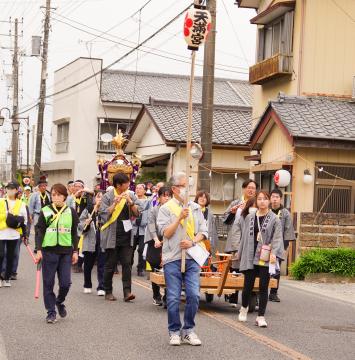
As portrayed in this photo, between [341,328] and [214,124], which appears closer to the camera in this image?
[341,328]

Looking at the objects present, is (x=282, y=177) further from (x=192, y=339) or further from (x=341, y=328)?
A: (x=192, y=339)

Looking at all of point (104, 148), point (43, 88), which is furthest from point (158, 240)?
point (104, 148)

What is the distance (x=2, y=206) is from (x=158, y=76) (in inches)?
1324

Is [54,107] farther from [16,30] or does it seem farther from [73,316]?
[73,316]

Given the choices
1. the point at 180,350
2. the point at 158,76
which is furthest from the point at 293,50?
the point at 158,76

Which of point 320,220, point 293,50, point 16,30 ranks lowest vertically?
point 320,220

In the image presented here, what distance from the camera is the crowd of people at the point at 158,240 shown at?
29.4 feet

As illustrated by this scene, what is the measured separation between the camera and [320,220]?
18.3 metres

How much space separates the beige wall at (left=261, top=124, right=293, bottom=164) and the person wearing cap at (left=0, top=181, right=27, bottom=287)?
27.8ft

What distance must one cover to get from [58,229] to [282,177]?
10179 mm

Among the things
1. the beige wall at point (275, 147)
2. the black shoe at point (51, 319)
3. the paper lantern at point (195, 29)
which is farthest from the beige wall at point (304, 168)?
the black shoe at point (51, 319)

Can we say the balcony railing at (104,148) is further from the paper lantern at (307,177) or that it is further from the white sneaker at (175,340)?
the white sneaker at (175,340)

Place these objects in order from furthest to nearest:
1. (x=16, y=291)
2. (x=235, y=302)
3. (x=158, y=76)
Result: (x=158, y=76) → (x=16, y=291) → (x=235, y=302)

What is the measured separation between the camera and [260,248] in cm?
1064
